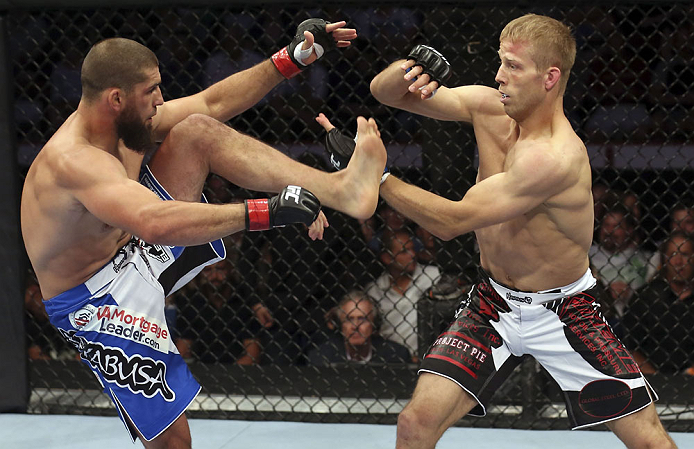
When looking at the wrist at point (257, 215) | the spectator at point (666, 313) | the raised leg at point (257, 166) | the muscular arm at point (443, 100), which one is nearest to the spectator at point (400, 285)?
the spectator at point (666, 313)

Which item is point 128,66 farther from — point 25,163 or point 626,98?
point 626,98

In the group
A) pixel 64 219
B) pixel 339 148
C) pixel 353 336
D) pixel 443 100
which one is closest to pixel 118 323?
pixel 64 219

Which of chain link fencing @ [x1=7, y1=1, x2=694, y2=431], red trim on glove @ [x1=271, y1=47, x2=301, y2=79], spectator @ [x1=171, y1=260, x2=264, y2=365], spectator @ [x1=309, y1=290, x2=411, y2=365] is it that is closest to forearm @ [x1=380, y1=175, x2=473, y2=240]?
red trim on glove @ [x1=271, y1=47, x2=301, y2=79]

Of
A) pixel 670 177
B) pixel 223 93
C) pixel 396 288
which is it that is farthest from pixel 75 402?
pixel 670 177

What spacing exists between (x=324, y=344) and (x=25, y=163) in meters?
1.59

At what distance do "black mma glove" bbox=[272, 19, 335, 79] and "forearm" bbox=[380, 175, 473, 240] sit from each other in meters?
0.43

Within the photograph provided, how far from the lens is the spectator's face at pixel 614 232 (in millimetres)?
3434

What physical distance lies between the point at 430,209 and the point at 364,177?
18 cm

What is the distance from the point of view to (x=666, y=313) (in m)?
3.28

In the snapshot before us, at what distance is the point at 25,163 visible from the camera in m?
3.81

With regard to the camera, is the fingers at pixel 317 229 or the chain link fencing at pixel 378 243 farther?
the chain link fencing at pixel 378 243

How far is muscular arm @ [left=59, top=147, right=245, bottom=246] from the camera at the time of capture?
Answer: 1782 millimetres

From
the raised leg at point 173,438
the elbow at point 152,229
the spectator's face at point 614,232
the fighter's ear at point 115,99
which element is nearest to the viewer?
the elbow at point 152,229

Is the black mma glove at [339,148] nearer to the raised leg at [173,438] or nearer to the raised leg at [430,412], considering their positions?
the raised leg at [430,412]
